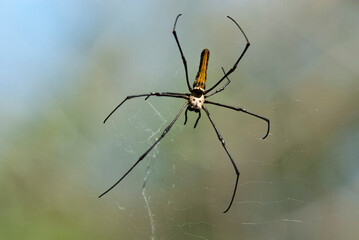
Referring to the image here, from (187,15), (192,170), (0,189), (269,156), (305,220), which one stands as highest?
(187,15)

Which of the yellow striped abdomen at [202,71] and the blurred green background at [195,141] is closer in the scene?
the yellow striped abdomen at [202,71]

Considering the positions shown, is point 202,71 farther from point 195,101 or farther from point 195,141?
point 195,141

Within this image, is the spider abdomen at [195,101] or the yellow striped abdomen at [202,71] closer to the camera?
the yellow striped abdomen at [202,71]

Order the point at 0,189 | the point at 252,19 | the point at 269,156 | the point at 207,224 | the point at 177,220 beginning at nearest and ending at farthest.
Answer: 1. the point at 207,224
2. the point at 177,220
3. the point at 269,156
4. the point at 0,189
5. the point at 252,19

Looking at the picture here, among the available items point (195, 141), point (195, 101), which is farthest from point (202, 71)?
point (195, 141)

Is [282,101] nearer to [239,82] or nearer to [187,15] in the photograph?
[239,82]

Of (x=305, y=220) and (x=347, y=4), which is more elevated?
(x=347, y=4)

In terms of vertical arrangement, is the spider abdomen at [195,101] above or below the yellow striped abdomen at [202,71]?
below

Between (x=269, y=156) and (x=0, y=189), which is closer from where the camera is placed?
(x=269, y=156)

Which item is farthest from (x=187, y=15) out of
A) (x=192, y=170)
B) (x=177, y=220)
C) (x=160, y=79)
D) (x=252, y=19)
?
(x=177, y=220)
